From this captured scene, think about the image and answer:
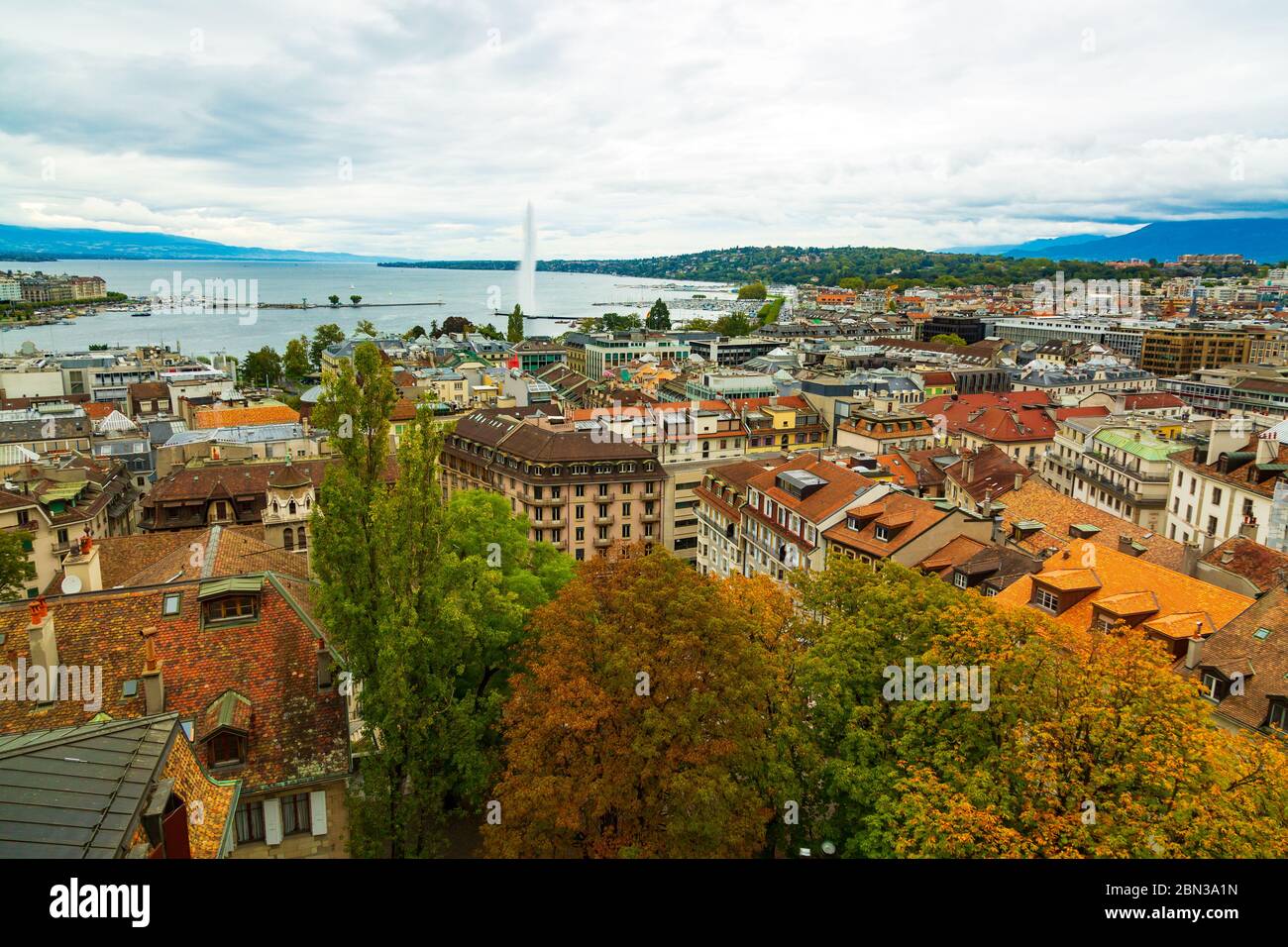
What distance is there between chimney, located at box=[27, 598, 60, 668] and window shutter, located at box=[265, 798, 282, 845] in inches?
236

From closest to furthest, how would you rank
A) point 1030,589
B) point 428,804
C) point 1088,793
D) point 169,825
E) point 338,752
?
point 169,825, point 1088,793, point 338,752, point 428,804, point 1030,589

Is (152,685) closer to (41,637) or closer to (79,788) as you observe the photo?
(41,637)

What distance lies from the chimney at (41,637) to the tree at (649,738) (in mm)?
10607

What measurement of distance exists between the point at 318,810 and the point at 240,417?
6436 cm

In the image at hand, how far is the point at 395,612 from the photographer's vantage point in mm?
21094

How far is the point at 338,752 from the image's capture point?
2017 cm

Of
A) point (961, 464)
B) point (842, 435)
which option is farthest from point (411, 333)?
point (961, 464)

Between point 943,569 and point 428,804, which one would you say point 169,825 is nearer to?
point 428,804

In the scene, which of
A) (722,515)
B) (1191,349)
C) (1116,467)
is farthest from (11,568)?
(1191,349)

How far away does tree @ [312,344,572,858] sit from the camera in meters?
20.6

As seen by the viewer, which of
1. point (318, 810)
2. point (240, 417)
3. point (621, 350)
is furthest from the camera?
point (621, 350)

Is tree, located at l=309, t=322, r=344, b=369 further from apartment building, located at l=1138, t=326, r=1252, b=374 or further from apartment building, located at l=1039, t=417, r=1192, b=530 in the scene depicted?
apartment building, located at l=1138, t=326, r=1252, b=374
